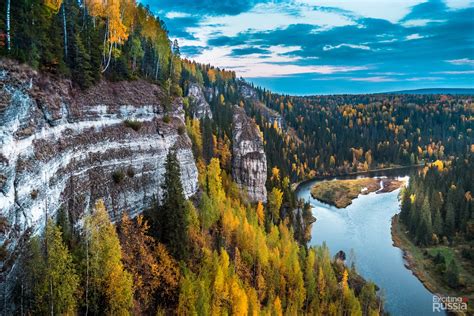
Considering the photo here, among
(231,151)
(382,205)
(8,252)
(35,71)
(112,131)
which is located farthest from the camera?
(382,205)

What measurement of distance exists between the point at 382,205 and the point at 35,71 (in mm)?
101173

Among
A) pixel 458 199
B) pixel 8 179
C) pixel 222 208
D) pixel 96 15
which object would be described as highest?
pixel 96 15

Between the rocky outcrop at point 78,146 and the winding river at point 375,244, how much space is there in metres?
35.0

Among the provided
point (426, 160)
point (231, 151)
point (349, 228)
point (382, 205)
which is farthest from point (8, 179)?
point (426, 160)

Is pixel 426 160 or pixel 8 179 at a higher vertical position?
pixel 8 179

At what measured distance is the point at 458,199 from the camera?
94.1 m

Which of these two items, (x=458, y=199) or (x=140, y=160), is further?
(x=458, y=199)

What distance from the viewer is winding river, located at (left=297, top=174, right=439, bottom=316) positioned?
2313 inches

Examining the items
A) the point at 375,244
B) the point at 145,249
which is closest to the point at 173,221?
the point at 145,249

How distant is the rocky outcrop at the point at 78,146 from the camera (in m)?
22.8

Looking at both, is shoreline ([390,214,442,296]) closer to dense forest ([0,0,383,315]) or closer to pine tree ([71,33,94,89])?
dense forest ([0,0,383,315])

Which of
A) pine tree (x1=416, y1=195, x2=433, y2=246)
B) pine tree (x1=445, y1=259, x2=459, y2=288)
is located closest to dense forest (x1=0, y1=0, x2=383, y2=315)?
pine tree (x1=445, y1=259, x2=459, y2=288)

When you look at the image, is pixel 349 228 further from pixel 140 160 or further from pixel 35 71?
pixel 35 71

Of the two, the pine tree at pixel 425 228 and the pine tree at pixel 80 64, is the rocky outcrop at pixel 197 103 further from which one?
the pine tree at pixel 80 64
